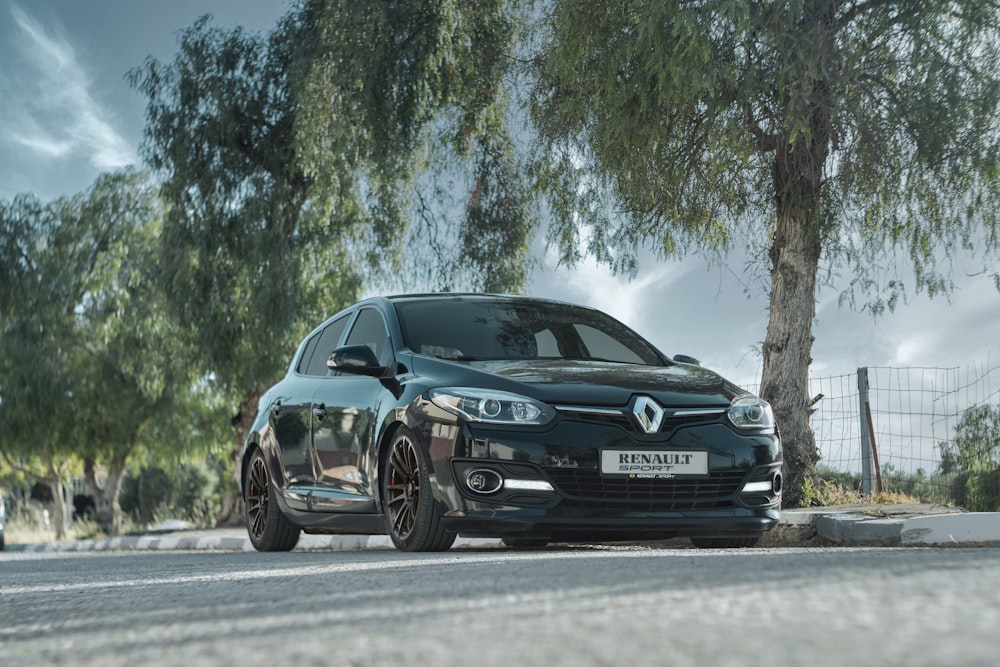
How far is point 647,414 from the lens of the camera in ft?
23.6

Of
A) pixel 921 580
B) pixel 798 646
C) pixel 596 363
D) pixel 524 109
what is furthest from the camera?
pixel 524 109

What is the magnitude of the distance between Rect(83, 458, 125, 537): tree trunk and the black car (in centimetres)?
3149

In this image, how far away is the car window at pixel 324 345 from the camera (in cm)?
942

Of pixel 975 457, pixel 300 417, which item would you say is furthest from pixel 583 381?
pixel 975 457

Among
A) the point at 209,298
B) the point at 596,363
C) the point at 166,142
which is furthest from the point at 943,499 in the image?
the point at 166,142

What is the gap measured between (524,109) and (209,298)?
9.10 metres

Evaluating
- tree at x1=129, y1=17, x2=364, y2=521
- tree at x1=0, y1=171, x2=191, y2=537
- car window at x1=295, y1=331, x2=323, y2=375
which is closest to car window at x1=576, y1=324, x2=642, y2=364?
car window at x1=295, y1=331, x2=323, y2=375

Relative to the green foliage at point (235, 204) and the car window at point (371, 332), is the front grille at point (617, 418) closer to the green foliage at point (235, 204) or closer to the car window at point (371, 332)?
the car window at point (371, 332)

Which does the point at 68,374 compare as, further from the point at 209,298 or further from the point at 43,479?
the point at 209,298

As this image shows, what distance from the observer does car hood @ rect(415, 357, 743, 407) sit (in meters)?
7.18

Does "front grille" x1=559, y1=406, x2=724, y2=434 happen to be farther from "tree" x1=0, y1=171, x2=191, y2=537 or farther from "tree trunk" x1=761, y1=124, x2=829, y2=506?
"tree" x1=0, y1=171, x2=191, y2=537

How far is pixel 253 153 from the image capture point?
72.9 feet

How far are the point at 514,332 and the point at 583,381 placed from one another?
1.25 meters

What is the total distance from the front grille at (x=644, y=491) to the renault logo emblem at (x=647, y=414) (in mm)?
310
